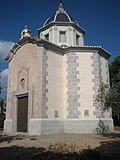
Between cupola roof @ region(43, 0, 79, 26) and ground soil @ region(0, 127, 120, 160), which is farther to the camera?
cupola roof @ region(43, 0, 79, 26)

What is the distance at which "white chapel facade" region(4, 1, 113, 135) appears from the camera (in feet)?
41.6

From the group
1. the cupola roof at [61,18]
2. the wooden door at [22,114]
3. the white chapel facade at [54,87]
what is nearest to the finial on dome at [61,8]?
the cupola roof at [61,18]

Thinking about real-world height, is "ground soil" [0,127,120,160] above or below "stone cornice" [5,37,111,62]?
below

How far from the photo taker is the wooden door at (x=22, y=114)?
A: 536 inches

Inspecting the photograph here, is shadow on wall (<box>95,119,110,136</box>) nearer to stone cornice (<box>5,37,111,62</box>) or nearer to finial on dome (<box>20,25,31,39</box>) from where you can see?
stone cornice (<box>5,37,111,62</box>)

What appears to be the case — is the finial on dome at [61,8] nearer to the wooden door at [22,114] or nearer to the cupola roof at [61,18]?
the cupola roof at [61,18]

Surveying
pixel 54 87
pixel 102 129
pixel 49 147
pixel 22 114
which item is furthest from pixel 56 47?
pixel 49 147

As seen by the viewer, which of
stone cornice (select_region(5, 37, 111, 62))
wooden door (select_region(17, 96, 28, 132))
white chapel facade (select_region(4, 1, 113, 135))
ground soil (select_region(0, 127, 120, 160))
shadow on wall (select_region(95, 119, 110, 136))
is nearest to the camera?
ground soil (select_region(0, 127, 120, 160))

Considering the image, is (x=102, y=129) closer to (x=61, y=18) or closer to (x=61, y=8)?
(x=61, y=18)

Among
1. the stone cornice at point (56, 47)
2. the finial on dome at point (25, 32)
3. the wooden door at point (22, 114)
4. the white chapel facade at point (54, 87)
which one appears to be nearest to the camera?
the white chapel facade at point (54, 87)

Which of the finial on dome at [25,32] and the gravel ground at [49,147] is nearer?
the gravel ground at [49,147]

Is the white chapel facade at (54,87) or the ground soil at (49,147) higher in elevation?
the white chapel facade at (54,87)

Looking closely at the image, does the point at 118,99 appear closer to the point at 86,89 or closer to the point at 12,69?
the point at 86,89

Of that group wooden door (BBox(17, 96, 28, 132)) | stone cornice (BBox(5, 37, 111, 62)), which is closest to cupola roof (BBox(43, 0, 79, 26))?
stone cornice (BBox(5, 37, 111, 62))
